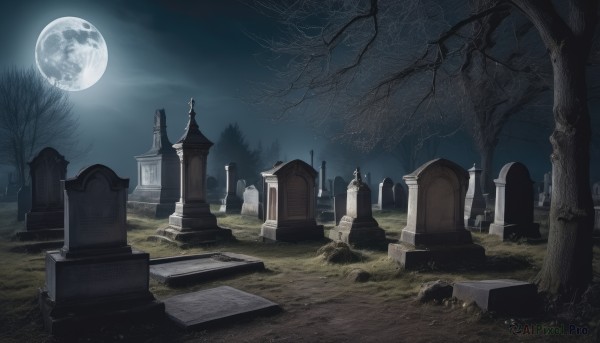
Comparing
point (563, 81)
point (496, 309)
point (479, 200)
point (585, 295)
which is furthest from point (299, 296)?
point (479, 200)

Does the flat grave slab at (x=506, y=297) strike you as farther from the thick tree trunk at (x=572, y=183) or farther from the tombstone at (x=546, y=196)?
the tombstone at (x=546, y=196)

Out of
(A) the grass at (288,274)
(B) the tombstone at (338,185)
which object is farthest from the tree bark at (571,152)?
(B) the tombstone at (338,185)

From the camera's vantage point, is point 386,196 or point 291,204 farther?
point 386,196

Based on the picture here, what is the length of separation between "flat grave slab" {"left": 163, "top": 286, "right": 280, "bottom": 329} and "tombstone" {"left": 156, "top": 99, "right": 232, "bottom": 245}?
527 centimetres

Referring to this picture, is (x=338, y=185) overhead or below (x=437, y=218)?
overhead

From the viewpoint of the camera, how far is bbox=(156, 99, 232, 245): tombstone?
10891mm

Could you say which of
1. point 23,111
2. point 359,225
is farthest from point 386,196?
point 23,111

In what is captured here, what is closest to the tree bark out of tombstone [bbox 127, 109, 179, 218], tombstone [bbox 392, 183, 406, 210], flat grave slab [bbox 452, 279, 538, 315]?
flat grave slab [bbox 452, 279, 538, 315]

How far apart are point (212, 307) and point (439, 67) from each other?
7.00 metres

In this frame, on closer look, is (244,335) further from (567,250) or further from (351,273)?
(567,250)

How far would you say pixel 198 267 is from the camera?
711 cm

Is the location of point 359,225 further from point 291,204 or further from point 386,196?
point 386,196

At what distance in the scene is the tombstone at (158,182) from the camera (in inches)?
746

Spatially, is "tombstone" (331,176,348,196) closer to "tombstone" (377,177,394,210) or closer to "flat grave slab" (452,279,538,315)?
"tombstone" (377,177,394,210)
